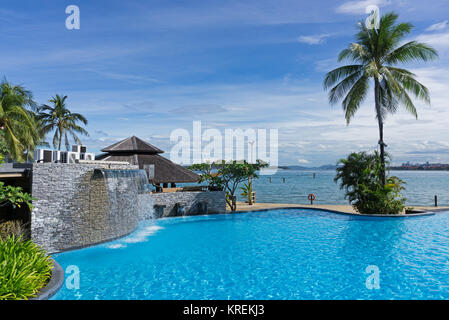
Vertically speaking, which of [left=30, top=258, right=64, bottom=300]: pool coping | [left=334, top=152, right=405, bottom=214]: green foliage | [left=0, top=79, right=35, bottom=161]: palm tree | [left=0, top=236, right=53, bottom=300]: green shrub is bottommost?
[left=30, top=258, right=64, bottom=300]: pool coping

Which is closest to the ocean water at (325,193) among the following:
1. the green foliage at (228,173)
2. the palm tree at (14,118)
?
the green foliage at (228,173)

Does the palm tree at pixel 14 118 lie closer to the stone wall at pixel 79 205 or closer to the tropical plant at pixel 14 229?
the stone wall at pixel 79 205

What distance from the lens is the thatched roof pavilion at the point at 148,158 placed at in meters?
19.3

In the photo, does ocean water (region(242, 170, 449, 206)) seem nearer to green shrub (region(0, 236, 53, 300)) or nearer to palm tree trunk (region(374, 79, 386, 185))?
palm tree trunk (region(374, 79, 386, 185))

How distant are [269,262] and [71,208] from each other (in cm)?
730

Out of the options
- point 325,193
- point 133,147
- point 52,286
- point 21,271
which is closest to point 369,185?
point 133,147

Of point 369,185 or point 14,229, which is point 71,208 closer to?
point 14,229

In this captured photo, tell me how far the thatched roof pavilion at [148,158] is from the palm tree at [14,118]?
5.19m

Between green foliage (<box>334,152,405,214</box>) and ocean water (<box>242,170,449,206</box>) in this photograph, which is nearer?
green foliage (<box>334,152,405,214</box>)

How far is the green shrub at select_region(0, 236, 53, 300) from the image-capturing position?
596 cm

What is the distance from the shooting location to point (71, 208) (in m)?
11.2

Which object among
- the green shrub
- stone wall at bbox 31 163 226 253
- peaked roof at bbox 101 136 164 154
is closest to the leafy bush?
stone wall at bbox 31 163 226 253

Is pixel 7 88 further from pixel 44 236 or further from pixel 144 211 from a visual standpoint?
pixel 44 236

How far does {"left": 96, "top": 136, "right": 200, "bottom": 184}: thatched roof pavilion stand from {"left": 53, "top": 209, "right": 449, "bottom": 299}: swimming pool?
412 cm
